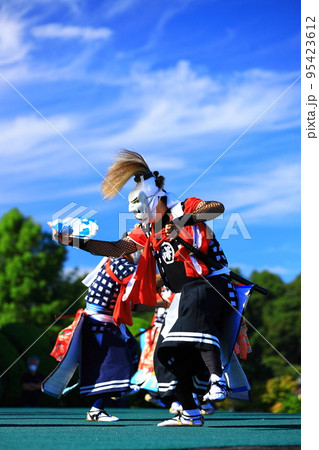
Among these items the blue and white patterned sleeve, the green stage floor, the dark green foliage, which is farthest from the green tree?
the green stage floor

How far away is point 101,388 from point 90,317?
0.61 m

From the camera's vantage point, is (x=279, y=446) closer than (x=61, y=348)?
Yes

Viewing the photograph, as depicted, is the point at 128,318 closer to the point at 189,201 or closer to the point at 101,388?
the point at 101,388

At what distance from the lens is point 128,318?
5695mm

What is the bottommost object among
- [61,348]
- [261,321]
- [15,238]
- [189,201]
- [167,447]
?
[167,447]

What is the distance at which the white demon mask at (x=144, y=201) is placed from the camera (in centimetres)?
463

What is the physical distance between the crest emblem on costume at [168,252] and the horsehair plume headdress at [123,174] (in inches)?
17.0

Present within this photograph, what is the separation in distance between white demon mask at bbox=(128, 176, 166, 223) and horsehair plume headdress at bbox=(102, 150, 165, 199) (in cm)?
10

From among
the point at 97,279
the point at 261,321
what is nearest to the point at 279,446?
the point at 97,279

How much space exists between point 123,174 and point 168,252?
2.09 feet

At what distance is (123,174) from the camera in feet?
15.8

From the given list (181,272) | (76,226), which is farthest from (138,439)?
(76,226)

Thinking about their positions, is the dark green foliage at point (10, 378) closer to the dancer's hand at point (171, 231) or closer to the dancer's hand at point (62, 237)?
the dancer's hand at point (62, 237)
